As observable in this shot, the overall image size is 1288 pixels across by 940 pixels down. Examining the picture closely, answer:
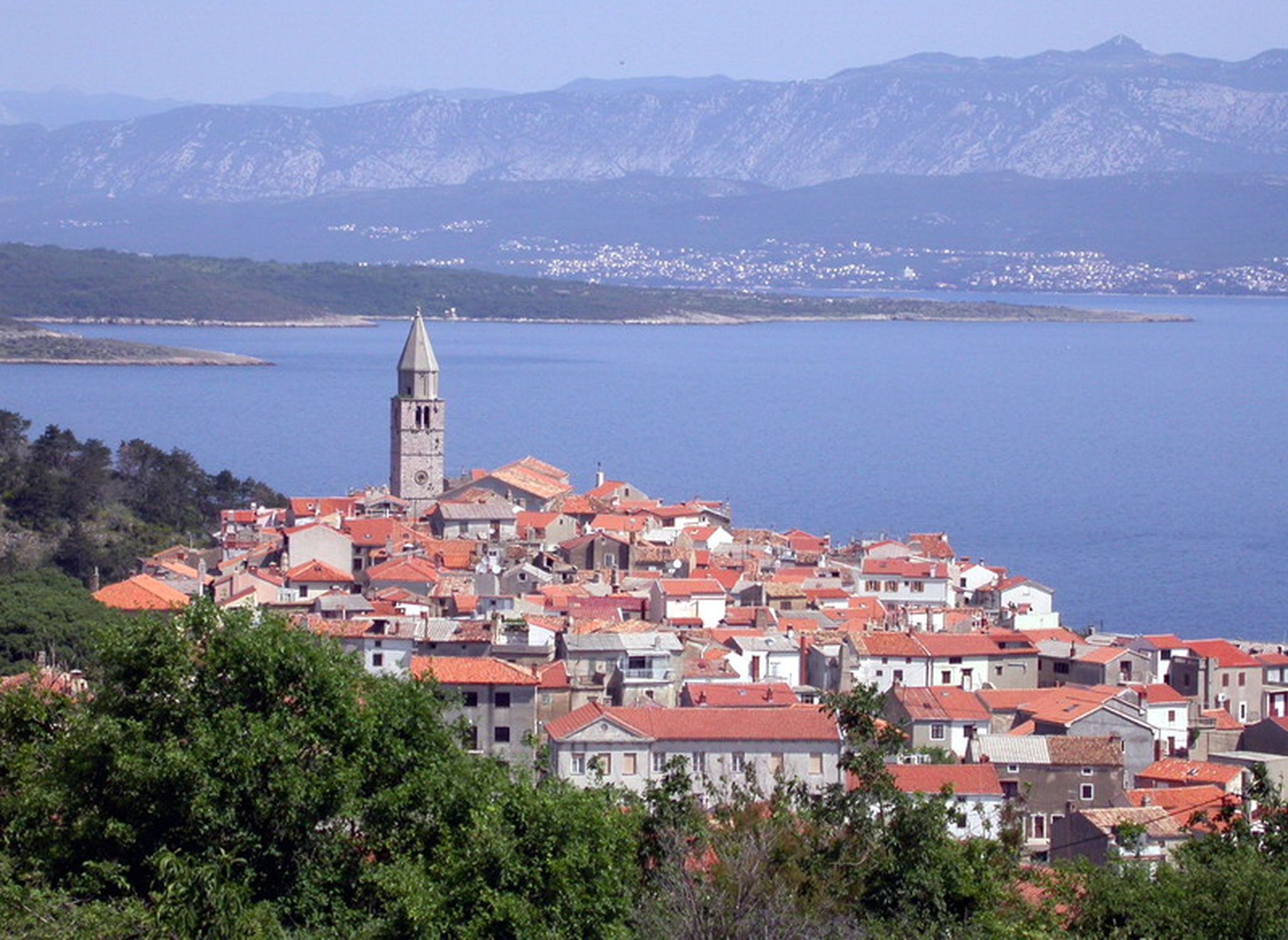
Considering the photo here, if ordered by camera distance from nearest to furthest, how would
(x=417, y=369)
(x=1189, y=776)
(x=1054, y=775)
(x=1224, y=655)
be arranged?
1. (x=1054, y=775)
2. (x=1189, y=776)
3. (x=1224, y=655)
4. (x=417, y=369)

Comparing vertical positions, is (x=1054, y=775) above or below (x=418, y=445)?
below

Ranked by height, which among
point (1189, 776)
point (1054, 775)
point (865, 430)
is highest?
point (1054, 775)

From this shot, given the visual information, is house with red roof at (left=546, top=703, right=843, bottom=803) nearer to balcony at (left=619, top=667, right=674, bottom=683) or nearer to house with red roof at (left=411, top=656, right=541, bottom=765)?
house with red roof at (left=411, top=656, right=541, bottom=765)

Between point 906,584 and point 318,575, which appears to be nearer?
point 318,575

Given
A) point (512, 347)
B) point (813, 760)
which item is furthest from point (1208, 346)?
point (813, 760)

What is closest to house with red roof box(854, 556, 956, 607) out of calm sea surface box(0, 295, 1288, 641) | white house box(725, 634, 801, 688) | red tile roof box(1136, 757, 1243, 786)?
calm sea surface box(0, 295, 1288, 641)

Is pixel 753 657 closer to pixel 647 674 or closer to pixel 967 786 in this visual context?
pixel 647 674

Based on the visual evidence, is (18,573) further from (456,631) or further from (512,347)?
(512,347)

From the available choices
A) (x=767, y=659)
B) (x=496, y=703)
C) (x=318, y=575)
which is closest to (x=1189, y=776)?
(x=767, y=659)
